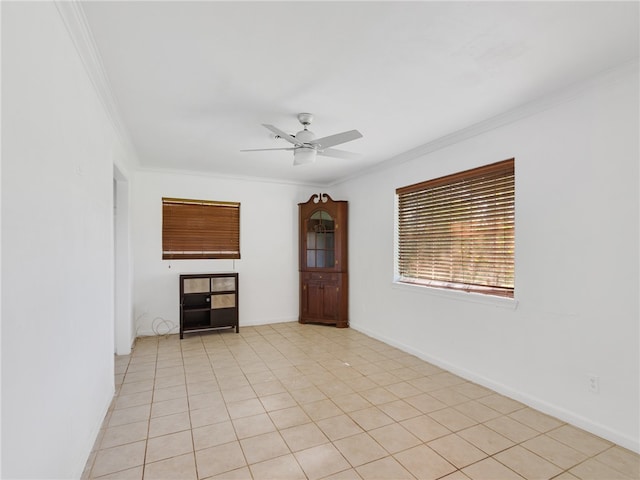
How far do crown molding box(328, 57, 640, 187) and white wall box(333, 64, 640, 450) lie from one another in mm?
31

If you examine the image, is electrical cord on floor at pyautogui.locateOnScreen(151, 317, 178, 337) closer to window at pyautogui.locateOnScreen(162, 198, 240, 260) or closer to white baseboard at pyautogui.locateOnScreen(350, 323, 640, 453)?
window at pyautogui.locateOnScreen(162, 198, 240, 260)

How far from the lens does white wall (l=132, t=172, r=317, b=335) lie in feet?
16.2

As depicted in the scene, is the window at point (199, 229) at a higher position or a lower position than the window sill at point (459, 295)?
higher

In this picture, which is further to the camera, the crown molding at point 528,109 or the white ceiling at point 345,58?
the crown molding at point 528,109

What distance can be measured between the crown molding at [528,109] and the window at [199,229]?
276 cm

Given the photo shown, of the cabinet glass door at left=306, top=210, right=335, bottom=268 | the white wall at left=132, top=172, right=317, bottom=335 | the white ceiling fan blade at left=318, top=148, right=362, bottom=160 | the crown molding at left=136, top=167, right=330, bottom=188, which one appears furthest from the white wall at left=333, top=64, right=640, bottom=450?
the white wall at left=132, top=172, right=317, bottom=335

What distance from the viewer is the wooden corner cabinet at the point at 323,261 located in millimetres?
5504

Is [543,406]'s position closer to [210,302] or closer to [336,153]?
[336,153]

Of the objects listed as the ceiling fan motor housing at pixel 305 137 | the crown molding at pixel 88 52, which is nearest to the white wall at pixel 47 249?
the crown molding at pixel 88 52

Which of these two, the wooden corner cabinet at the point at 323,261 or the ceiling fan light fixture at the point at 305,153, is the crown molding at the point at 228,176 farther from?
the ceiling fan light fixture at the point at 305,153

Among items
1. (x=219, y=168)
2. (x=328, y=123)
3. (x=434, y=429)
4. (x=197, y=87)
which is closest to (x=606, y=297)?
(x=434, y=429)

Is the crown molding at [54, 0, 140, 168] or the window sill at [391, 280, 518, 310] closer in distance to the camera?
the crown molding at [54, 0, 140, 168]

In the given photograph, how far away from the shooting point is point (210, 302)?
195 inches

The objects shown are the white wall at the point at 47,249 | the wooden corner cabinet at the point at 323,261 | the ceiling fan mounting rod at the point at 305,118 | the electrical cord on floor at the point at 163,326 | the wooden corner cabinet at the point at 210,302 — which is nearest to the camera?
the white wall at the point at 47,249
